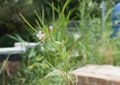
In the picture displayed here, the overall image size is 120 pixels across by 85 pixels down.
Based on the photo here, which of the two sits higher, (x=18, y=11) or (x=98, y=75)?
(x=18, y=11)

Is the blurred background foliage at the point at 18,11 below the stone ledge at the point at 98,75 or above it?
above

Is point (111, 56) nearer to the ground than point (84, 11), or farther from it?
nearer to the ground

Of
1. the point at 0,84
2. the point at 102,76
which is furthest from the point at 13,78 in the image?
the point at 102,76

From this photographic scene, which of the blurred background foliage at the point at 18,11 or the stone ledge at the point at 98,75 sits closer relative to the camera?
the stone ledge at the point at 98,75

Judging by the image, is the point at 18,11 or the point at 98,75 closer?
the point at 98,75

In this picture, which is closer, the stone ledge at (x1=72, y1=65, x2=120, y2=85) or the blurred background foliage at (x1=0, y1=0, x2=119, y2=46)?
the stone ledge at (x1=72, y1=65, x2=120, y2=85)

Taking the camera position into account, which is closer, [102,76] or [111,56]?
[102,76]

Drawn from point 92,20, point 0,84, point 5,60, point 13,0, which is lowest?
point 0,84

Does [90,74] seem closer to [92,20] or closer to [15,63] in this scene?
[92,20]

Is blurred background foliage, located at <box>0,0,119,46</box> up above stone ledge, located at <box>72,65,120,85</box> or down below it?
above

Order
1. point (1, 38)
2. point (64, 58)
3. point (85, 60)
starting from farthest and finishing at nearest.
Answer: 1. point (1, 38)
2. point (85, 60)
3. point (64, 58)

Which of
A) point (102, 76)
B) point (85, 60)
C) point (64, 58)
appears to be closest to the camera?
point (64, 58)
